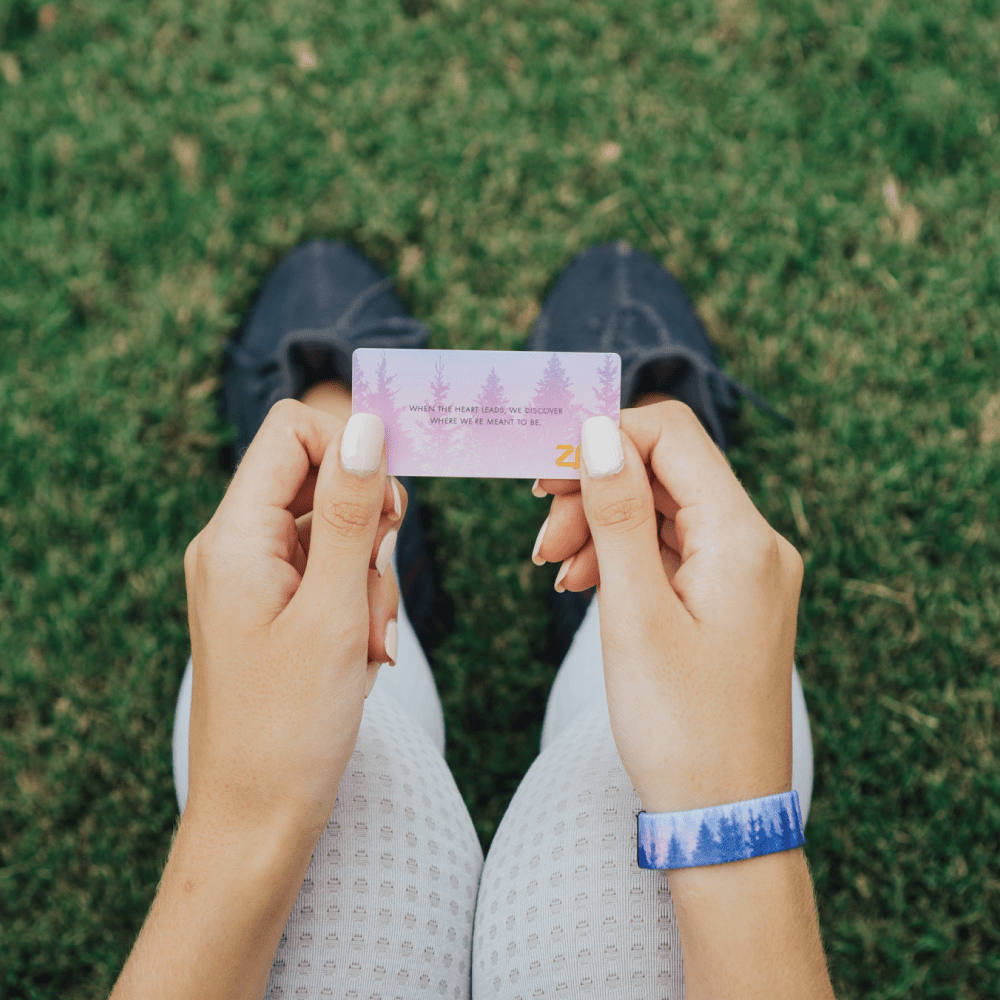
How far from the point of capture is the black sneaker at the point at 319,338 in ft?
5.24

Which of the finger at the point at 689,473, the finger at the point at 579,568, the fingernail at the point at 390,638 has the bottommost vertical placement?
the fingernail at the point at 390,638

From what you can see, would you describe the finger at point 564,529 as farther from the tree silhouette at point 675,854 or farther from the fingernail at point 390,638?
the tree silhouette at point 675,854

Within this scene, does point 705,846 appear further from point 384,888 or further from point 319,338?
point 319,338

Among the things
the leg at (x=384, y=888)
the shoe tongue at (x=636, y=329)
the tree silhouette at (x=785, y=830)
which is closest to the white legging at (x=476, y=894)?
the leg at (x=384, y=888)

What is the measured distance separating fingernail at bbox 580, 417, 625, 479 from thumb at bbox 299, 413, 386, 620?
0.25m

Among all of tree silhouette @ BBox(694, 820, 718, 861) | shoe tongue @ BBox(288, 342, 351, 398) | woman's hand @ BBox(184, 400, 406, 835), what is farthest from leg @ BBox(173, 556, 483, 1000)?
shoe tongue @ BBox(288, 342, 351, 398)

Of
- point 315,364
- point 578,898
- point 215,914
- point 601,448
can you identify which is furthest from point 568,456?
point 315,364

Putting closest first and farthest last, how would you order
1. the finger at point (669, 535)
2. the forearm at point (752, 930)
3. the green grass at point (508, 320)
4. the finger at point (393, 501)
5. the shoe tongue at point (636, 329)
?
the forearm at point (752, 930) < the finger at point (393, 501) < the finger at point (669, 535) < the green grass at point (508, 320) < the shoe tongue at point (636, 329)

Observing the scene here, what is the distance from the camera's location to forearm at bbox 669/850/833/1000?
872 mm

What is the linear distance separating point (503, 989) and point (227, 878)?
40 cm

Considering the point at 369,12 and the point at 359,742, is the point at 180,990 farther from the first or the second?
the point at 369,12

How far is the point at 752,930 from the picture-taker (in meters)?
0.87

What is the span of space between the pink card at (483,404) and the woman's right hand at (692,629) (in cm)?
5

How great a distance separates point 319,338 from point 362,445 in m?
0.75
